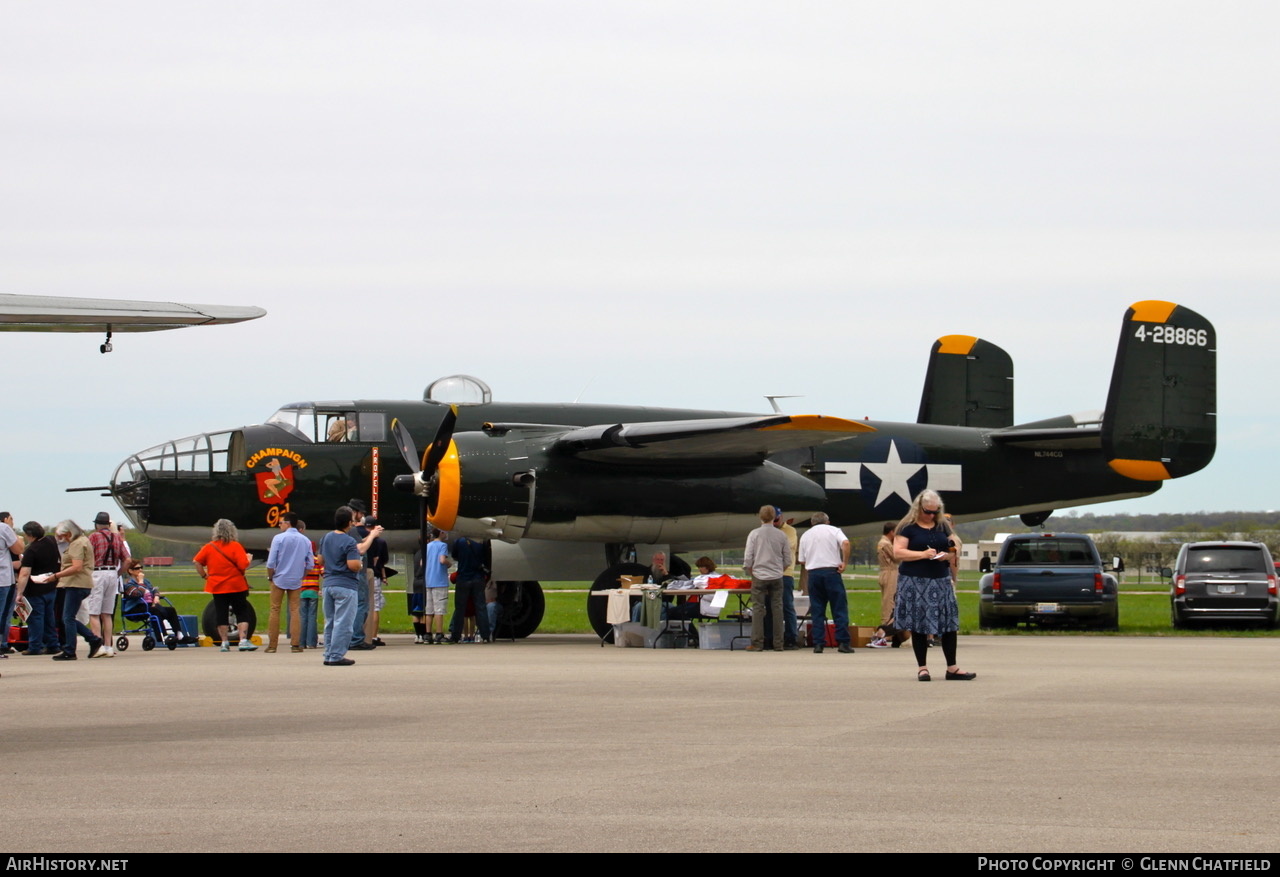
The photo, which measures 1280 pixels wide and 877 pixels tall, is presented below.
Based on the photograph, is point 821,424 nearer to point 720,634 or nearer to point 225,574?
point 720,634

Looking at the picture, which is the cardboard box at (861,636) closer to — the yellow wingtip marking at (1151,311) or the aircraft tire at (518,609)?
the aircraft tire at (518,609)

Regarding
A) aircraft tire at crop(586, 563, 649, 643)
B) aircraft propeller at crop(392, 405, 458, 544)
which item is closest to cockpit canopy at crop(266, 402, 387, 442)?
aircraft propeller at crop(392, 405, 458, 544)

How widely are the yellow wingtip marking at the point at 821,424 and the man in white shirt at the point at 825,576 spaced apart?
202 cm

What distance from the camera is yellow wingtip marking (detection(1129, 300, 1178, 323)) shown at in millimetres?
26750

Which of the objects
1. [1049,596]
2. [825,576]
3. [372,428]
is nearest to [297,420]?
[372,428]

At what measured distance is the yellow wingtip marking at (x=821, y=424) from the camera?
67.6 ft

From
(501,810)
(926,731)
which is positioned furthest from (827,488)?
(501,810)

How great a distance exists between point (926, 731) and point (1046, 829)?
359 centimetres

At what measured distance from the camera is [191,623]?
2333 cm

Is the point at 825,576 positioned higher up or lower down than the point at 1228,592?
higher up

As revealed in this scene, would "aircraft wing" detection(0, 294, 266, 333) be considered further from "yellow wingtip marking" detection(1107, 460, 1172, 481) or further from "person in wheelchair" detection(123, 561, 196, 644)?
"yellow wingtip marking" detection(1107, 460, 1172, 481)

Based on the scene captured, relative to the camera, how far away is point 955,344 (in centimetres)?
3112

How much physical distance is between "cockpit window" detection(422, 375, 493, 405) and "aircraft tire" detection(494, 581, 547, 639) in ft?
9.96

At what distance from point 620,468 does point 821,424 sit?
341 centimetres
